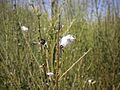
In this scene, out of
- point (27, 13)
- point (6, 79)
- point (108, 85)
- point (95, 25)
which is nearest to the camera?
point (6, 79)

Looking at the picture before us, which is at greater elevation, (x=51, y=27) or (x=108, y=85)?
(x=51, y=27)

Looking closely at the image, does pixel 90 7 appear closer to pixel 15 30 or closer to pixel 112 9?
pixel 112 9

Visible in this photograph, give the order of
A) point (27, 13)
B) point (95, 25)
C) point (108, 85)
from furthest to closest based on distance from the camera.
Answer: point (95, 25), point (27, 13), point (108, 85)

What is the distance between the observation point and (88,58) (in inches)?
86.4

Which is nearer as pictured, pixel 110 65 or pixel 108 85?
pixel 108 85

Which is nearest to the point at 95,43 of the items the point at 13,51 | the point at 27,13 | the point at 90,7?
the point at 90,7

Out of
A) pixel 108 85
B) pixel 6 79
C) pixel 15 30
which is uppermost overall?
pixel 15 30

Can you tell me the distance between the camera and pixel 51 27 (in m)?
0.78

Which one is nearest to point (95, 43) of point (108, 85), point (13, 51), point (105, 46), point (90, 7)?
point (105, 46)

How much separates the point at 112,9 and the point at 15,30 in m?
1.15

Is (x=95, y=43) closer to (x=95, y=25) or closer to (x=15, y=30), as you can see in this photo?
(x=95, y=25)

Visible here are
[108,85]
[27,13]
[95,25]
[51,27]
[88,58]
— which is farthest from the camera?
[95,25]

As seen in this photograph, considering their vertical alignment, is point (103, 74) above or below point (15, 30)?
below

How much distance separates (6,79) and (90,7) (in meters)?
1.28
